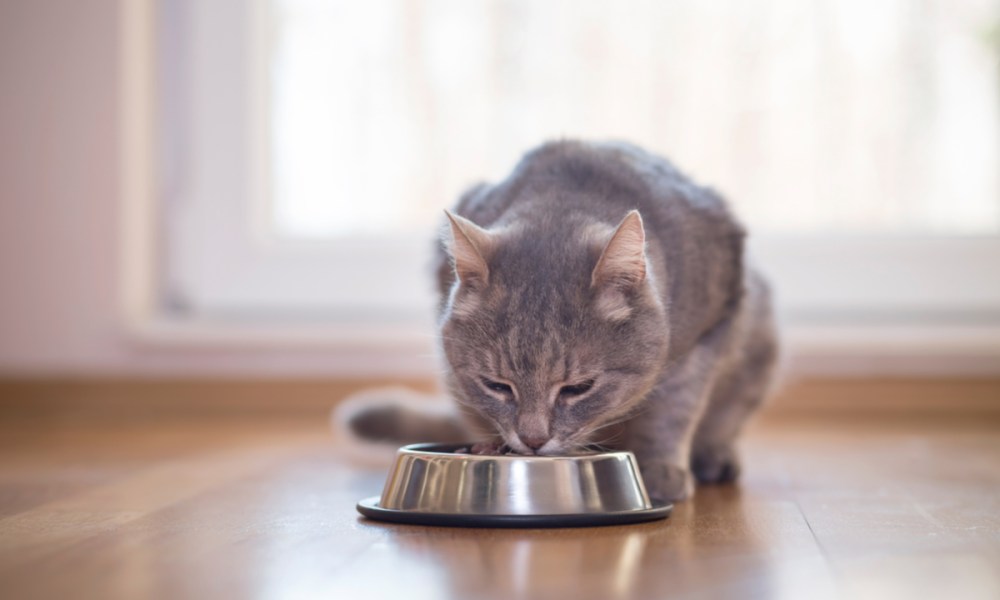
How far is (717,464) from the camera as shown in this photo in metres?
2.04

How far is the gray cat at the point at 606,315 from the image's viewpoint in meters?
1.58

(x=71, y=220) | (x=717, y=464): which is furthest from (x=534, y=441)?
(x=71, y=220)

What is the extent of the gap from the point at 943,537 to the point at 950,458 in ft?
3.33

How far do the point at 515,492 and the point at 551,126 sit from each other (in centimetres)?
220

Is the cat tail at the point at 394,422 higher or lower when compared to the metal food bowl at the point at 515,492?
lower

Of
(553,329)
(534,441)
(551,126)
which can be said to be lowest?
(534,441)

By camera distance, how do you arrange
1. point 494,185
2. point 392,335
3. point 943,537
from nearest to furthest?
point 943,537 → point 494,185 → point 392,335

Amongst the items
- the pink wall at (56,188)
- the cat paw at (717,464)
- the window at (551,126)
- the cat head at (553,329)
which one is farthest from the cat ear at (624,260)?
the pink wall at (56,188)

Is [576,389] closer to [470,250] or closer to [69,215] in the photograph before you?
[470,250]

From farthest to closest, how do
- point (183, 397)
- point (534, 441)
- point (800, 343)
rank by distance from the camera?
1. point (183, 397)
2. point (800, 343)
3. point (534, 441)

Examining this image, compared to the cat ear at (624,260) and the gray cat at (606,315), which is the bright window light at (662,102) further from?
the cat ear at (624,260)

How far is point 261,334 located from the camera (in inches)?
129

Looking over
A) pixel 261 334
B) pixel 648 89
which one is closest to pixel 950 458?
pixel 648 89

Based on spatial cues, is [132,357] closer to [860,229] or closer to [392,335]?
[392,335]
